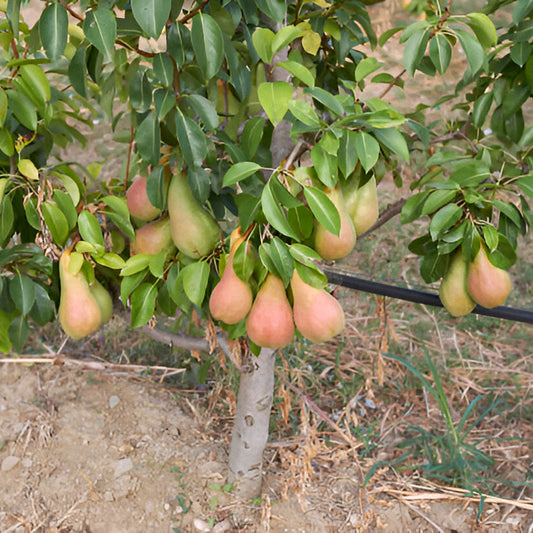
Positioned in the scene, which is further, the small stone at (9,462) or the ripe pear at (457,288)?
the small stone at (9,462)

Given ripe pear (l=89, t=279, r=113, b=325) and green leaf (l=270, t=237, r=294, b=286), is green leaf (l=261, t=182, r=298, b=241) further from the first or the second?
ripe pear (l=89, t=279, r=113, b=325)

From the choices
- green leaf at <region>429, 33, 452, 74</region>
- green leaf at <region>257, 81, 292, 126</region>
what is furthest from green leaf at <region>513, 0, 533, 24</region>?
green leaf at <region>257, 81, 292, 126</region>

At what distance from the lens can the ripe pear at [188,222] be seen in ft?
2.60

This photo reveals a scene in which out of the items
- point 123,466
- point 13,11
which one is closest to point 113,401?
point 123,466

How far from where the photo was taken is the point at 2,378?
171 cm

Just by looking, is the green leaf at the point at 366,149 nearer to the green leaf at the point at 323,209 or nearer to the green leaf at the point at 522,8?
the green leaf at the point at 323,209

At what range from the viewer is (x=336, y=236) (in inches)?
27.1

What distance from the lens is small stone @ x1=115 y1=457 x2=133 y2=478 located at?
4.58ft

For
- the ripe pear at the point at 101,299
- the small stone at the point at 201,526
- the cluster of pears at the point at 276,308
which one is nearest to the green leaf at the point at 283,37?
the cluster of pears at the point at 276,308

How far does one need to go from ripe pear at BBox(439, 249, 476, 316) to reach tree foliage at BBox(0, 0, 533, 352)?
0.03 metres

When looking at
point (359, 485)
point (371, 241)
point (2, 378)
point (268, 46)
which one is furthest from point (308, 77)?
point (371, 241)

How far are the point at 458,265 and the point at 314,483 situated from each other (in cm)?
78

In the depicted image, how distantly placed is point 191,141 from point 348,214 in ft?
0.68

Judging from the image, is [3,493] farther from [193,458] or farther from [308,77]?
[308,77]
